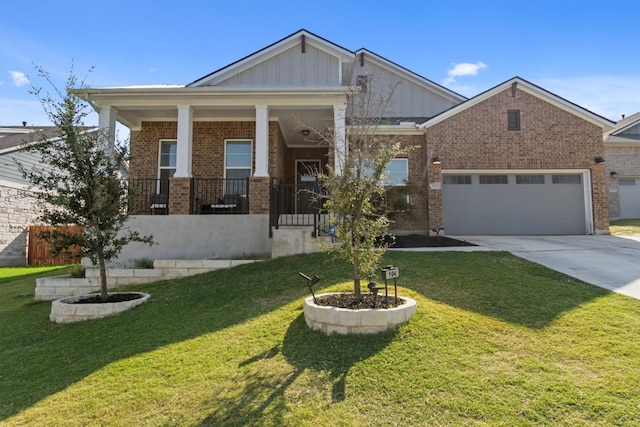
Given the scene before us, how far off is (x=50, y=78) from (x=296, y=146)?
26.0 ft

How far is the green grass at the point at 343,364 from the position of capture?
2713 mm

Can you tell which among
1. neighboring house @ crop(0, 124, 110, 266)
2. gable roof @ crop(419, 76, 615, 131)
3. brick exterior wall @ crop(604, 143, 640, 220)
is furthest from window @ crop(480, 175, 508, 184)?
neighboring house @ crop(0, 124, 110, 266)

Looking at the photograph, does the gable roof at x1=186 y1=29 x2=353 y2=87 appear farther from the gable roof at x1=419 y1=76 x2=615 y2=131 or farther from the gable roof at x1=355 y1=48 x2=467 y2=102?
the gable roof at x1=355 y1=48 x2=467 y2=102

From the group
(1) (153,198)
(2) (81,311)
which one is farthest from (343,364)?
(1) (153,198)

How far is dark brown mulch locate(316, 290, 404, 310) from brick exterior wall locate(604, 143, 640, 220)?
18597mm

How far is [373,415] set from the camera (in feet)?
8.76

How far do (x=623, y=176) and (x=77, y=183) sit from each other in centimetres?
2219

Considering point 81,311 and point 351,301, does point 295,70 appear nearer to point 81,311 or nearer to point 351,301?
point 81,311

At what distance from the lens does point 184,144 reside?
29.3ft

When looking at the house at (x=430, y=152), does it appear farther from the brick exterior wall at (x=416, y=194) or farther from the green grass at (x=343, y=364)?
the green grass at (x=343, y=364)

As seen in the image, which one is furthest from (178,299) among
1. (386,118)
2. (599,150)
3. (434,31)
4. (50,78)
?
(599,150)

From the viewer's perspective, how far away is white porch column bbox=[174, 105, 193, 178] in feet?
29.3

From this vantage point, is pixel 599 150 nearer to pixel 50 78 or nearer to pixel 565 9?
pixel 565 9

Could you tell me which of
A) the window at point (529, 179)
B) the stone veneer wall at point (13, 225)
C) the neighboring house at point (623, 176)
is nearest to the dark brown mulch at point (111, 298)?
the stone veneer wall at point (13, 225)
